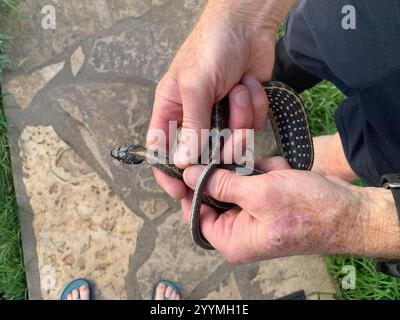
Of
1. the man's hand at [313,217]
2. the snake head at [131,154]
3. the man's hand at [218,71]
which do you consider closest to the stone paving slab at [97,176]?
the snake head at [131,154]

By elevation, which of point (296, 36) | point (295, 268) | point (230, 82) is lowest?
point (295, 268)

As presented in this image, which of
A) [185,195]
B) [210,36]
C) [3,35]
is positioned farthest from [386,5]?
[3,35]

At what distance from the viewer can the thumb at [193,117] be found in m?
1.48

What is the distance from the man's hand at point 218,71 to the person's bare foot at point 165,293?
2.07 feet

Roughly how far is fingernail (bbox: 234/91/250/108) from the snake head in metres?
0.48

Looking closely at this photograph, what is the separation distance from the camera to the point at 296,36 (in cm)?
166

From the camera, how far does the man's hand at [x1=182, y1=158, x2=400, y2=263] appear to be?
121 centimetres

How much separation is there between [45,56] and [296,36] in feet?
4.37

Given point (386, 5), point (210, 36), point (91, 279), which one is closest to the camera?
point (386, 5)

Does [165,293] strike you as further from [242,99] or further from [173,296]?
[242,99]

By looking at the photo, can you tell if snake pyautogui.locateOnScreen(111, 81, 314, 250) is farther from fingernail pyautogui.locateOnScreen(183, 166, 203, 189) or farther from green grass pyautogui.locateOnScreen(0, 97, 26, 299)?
green grass pyautogui.locateOnScreen(0, 97, 26, 299)

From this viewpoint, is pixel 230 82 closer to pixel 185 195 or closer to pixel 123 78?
pixel 185 195

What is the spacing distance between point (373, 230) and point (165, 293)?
1198 mm

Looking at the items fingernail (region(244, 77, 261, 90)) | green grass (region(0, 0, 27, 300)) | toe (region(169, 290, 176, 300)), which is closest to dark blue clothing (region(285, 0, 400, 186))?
fingernail (region(244, 77, 261, 90))
